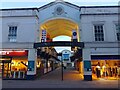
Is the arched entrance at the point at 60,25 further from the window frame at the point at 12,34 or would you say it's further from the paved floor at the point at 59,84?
the paved floor at the point at 59,84

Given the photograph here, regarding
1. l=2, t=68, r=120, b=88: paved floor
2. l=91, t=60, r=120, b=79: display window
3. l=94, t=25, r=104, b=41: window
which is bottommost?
l=2, t=68, r=120, b=88: paved floor

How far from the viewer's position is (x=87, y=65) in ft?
65.2

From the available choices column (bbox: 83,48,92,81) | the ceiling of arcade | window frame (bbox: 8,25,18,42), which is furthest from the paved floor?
the ceiling of arcade

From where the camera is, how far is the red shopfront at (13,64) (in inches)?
818

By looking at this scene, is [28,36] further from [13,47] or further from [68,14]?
[68,14]

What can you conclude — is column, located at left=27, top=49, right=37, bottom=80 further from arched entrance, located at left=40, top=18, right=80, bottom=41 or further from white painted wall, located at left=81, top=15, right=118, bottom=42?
white painted wall, located at left=81, top=15, right=118, bottom=42

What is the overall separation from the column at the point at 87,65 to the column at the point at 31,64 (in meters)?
5.70

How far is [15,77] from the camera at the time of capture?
2073cm

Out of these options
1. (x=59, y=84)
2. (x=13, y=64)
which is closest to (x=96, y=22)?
(x=59, y=84)

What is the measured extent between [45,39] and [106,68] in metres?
8.16

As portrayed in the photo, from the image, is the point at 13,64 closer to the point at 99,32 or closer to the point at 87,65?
the point at 87,65

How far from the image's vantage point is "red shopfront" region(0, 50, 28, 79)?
2077 cm

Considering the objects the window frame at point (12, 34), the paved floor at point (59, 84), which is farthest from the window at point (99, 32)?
the window frame at point (12, 34)

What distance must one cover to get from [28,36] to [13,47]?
2.18 meters
